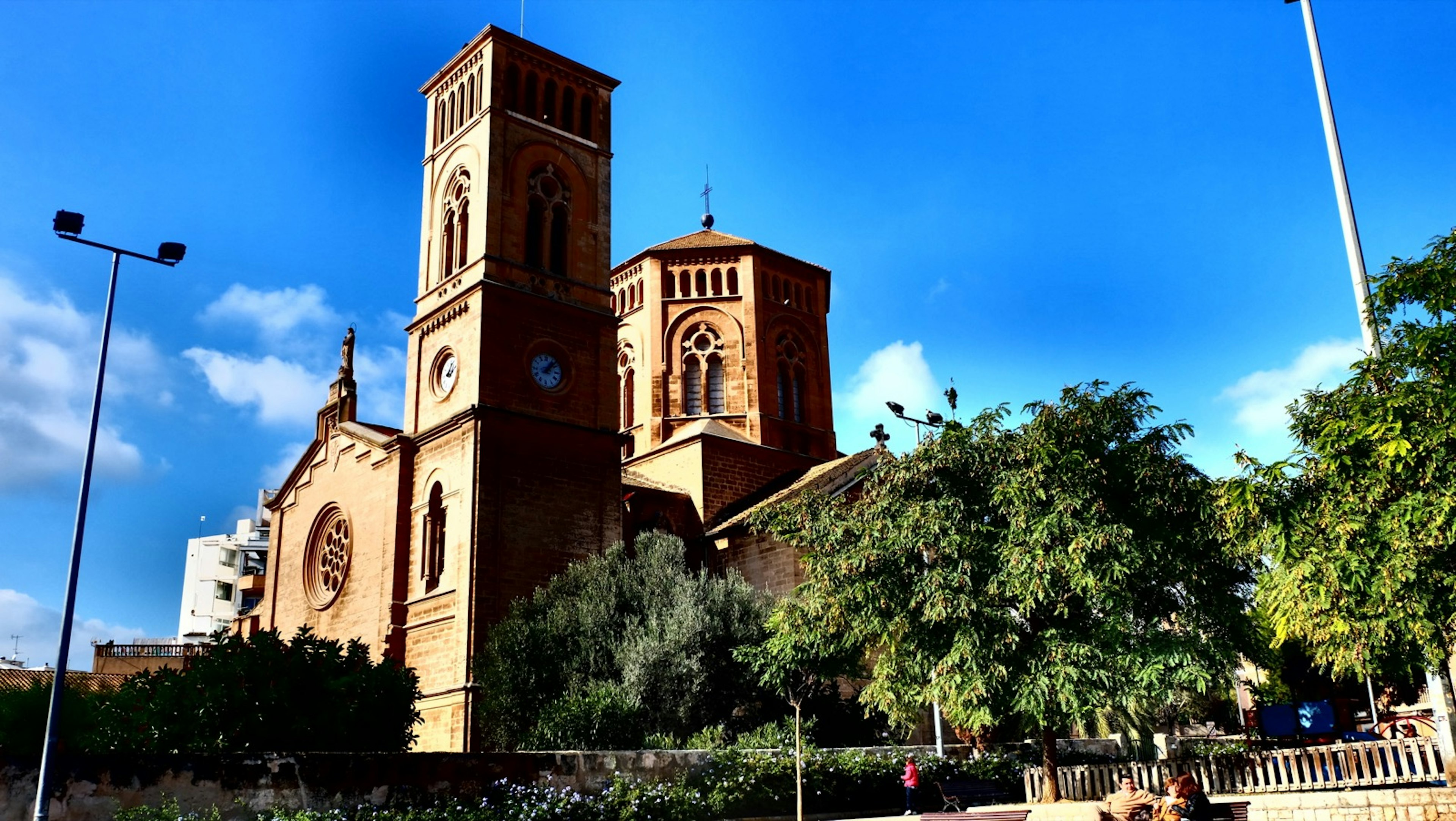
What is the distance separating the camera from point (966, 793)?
65.8 ft

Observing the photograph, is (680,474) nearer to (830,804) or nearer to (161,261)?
(830,804)

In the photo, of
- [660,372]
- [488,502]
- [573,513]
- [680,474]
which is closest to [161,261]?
[488,502]

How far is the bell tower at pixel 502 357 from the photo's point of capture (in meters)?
28.1

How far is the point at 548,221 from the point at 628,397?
32.5 ft

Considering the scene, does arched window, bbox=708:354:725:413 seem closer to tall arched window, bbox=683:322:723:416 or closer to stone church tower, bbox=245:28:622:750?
tall arched window, bbox=683:322:723:416

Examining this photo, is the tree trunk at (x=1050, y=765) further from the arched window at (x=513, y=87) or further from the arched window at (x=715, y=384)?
the arched window at (x=513, y=87)

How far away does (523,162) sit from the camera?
33.1 meters

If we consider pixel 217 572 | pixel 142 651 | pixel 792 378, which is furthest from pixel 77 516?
pixel 217 572

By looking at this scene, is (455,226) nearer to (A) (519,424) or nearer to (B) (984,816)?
(A) (519,424)

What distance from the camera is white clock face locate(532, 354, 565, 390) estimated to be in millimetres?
31016

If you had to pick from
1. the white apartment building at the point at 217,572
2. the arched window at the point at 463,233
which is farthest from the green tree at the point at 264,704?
the white apartment building at the point at 217,572

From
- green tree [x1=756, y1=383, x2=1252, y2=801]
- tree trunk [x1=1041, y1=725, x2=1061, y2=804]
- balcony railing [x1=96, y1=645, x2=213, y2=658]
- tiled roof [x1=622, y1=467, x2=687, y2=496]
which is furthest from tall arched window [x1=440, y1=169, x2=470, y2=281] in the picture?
balcony railing [x1=96, y1=645, x2=213, y2=658]

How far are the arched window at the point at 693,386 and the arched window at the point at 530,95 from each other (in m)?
10.3

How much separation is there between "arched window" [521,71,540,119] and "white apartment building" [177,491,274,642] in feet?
165
